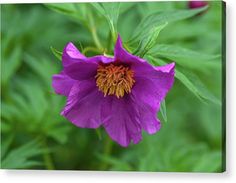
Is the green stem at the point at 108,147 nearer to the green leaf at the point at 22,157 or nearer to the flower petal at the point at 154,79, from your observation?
the green leaf at the point at 22,157

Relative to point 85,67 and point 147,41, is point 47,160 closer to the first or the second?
point 85,67

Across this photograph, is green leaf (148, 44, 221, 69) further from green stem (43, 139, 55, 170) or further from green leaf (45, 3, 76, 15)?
green stem (43, 139, 55, 170)

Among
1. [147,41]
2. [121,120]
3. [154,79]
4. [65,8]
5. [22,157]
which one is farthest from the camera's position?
[22,157]

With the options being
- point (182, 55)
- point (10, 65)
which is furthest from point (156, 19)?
point (10, 65)

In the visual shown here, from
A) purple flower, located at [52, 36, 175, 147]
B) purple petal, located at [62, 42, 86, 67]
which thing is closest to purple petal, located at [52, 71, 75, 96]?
purple flower, located at [52, 36, 175, 147]

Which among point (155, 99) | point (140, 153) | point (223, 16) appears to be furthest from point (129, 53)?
point (140, 153)

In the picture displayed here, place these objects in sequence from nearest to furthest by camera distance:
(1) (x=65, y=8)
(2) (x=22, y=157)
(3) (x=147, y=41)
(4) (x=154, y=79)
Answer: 1. (3) (x=147, y=41)
2. (4) (x=154, y=79)
3. (1) (x=65, y=8)
4. (2) (x=22, y=157)

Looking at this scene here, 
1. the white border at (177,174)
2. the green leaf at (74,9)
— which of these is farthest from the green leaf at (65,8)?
the white border at (177,174)

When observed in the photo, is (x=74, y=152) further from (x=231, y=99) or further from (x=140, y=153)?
(x=231, y=99)
